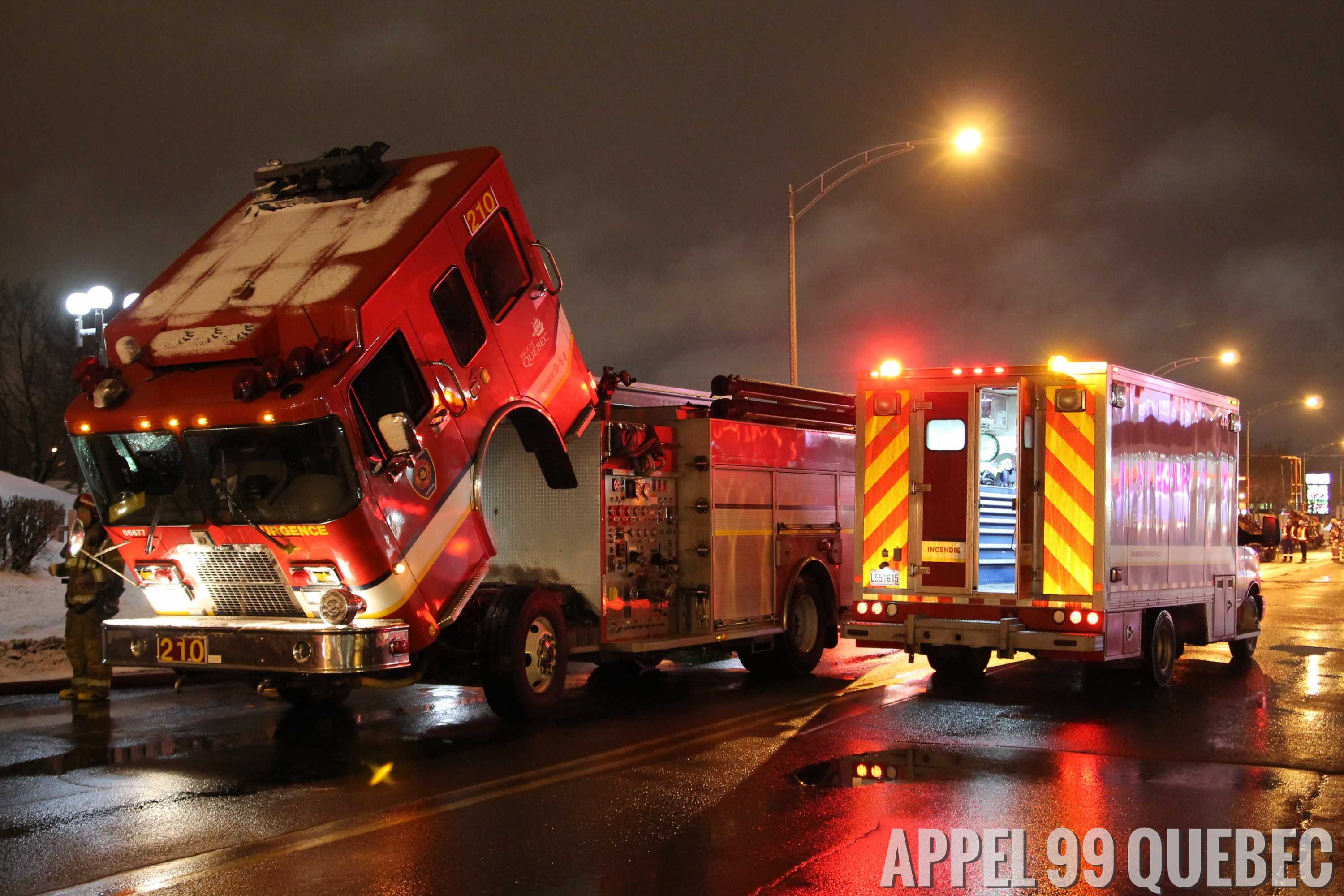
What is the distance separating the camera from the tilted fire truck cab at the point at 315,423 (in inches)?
330

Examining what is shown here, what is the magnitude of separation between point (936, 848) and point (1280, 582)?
30.1m

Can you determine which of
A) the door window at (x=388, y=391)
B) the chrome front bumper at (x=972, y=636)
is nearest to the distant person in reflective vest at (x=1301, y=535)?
the chrome front bumper at (x=972, y=636)

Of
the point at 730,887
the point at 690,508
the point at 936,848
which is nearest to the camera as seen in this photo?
the point at 730,887

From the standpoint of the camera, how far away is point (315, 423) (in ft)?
26.8

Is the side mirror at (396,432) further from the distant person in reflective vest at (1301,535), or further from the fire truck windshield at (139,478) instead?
the distant person in reflective vest at (1301,535)

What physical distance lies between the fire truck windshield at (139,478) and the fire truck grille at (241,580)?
0.29 metres

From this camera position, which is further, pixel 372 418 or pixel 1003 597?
pixel 1003 597

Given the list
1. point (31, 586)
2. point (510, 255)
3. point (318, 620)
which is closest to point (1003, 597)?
point (510, 255)

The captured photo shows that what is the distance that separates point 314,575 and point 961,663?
21.9ft

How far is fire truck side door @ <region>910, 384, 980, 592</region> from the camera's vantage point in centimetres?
1155

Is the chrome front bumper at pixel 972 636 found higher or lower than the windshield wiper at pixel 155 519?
lower

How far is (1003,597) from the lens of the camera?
11227 millimetres

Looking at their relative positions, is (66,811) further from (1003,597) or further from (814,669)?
(814,669)

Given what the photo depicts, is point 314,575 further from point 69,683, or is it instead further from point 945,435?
point 945,435
